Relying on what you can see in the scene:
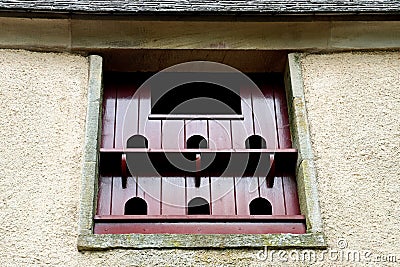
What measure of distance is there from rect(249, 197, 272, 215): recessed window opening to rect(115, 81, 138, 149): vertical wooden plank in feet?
3.12

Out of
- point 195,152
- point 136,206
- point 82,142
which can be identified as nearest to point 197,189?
point 195,152

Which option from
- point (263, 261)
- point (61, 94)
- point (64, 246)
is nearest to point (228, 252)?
point (263, 261)

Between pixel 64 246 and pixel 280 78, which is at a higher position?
pixel 280 78

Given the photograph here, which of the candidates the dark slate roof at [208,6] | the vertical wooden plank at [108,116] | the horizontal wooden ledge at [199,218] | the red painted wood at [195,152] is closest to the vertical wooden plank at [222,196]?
the red painted wood at [195,152]

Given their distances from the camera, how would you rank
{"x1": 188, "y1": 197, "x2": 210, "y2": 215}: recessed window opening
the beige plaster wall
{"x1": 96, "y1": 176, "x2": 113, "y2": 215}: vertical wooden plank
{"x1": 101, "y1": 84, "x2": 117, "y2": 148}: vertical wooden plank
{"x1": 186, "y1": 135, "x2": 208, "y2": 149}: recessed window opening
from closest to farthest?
the beige plaster wall
{"x1": 96, "y1": 176, "x2": 113, "y2": 215}: vertical wooden plank
{"x1": 188, "y1": 197, "x2": 210, "y2": 215}: recessed window opening
{"x1": 101, "y1": 84, "x2": 117, "y2": 148}: vertical wooden plank
{"x1": 186, "y1": 135, "x2": 208, "y2": 149}: recessed window opening

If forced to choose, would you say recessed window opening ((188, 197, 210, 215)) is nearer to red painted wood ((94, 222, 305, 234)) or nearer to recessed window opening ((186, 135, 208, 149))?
red painted wood ((94, 222, 305, 234))

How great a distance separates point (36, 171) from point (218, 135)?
1274 millimetres

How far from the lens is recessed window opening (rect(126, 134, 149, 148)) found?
509 centimetres

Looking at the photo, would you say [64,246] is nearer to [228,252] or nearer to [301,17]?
[228,252]

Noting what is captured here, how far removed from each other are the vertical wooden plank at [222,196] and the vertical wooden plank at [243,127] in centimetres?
32

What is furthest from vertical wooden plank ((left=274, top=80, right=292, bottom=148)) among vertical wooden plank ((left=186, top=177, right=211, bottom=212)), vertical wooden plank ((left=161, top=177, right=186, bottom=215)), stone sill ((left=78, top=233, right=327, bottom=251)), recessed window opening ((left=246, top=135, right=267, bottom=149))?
stone sill ((left=78, top=233, right=327, bottom=251))

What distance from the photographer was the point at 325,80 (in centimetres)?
514

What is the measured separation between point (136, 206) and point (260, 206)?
2.71 ft

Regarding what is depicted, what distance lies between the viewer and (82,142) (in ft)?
15.6
